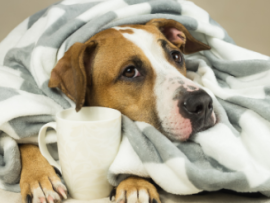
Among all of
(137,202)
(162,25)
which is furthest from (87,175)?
(162,25)

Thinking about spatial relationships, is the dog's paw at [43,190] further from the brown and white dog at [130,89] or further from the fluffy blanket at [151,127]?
the fluffy blanket at [151,127]

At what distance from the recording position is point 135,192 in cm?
84

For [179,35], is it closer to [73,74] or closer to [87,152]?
[73,74]

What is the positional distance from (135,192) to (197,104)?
0.35m

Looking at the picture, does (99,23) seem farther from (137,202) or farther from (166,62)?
(137,202)

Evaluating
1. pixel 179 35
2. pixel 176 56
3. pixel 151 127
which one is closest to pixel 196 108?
pixel 151 127

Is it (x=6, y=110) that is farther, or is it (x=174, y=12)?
(x=174, y=12)

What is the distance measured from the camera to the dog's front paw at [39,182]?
2.88 ft

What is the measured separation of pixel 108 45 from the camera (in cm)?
120

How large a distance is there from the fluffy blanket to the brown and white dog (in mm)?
52

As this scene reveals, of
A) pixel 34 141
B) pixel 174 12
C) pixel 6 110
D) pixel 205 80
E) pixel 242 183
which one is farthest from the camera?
pixel 174 12

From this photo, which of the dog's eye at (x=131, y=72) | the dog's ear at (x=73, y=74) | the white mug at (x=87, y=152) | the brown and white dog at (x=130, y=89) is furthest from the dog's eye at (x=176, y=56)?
the white mug at (x=87, y=152)

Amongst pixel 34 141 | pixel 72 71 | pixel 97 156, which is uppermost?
pixel 72 71

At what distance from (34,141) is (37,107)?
16 centimetres
